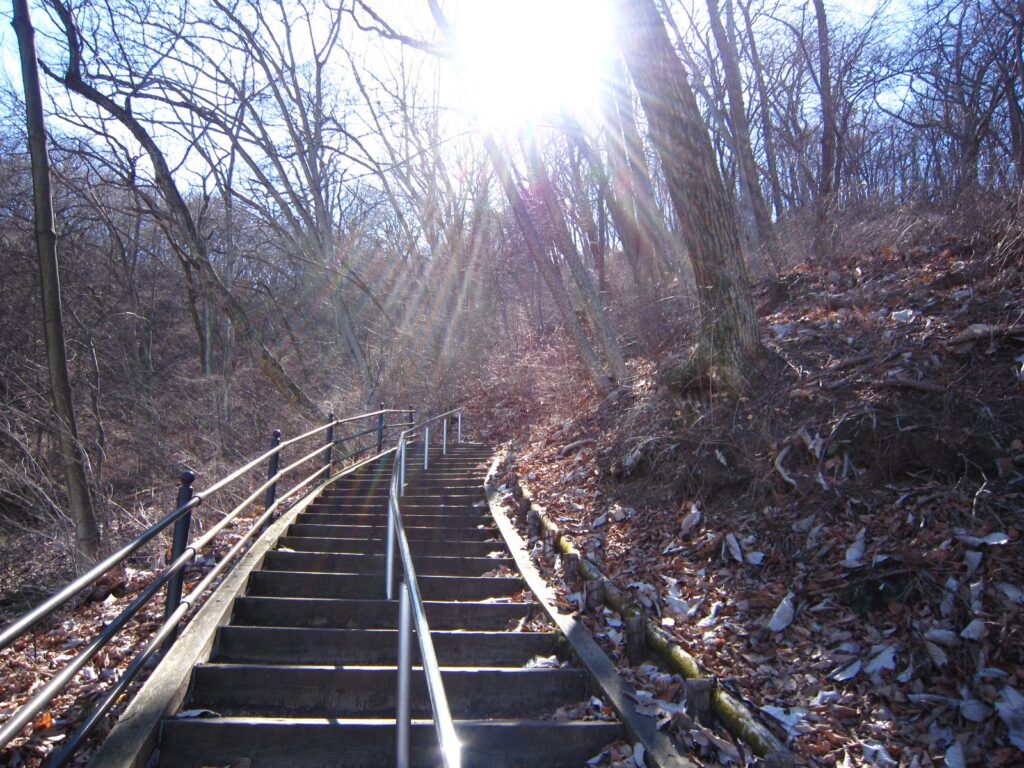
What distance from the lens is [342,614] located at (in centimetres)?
505

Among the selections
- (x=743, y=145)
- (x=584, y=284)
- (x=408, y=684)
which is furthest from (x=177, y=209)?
(x=408, y=684)

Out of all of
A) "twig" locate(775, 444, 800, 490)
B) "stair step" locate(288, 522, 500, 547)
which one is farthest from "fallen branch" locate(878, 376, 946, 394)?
"stair step" locate(288, 522, 500, 547)

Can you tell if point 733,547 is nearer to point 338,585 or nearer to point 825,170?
point 338,585

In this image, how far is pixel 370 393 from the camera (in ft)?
65.8

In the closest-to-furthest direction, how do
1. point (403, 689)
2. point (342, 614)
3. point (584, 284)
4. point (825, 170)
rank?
point (403, 689) → point (342, 614) → point (584, 284) → point (825, 170)

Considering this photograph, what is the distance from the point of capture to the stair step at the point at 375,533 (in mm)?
7578

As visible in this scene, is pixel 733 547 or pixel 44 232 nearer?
pixel 733 547

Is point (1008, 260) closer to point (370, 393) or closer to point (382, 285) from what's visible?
point (370, 393)

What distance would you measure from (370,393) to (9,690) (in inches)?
630

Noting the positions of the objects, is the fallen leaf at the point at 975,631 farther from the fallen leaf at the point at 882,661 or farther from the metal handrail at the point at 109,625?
the metal handrail at the point at 109,625

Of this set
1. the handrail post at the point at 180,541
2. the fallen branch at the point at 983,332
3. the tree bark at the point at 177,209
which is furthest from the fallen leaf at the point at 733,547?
the tree bark at the point at 177,209

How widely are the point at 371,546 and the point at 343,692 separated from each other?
122 inches

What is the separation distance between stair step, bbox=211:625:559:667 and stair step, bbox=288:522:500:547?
291 centimetres

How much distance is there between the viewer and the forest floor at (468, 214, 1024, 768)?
136 inches
